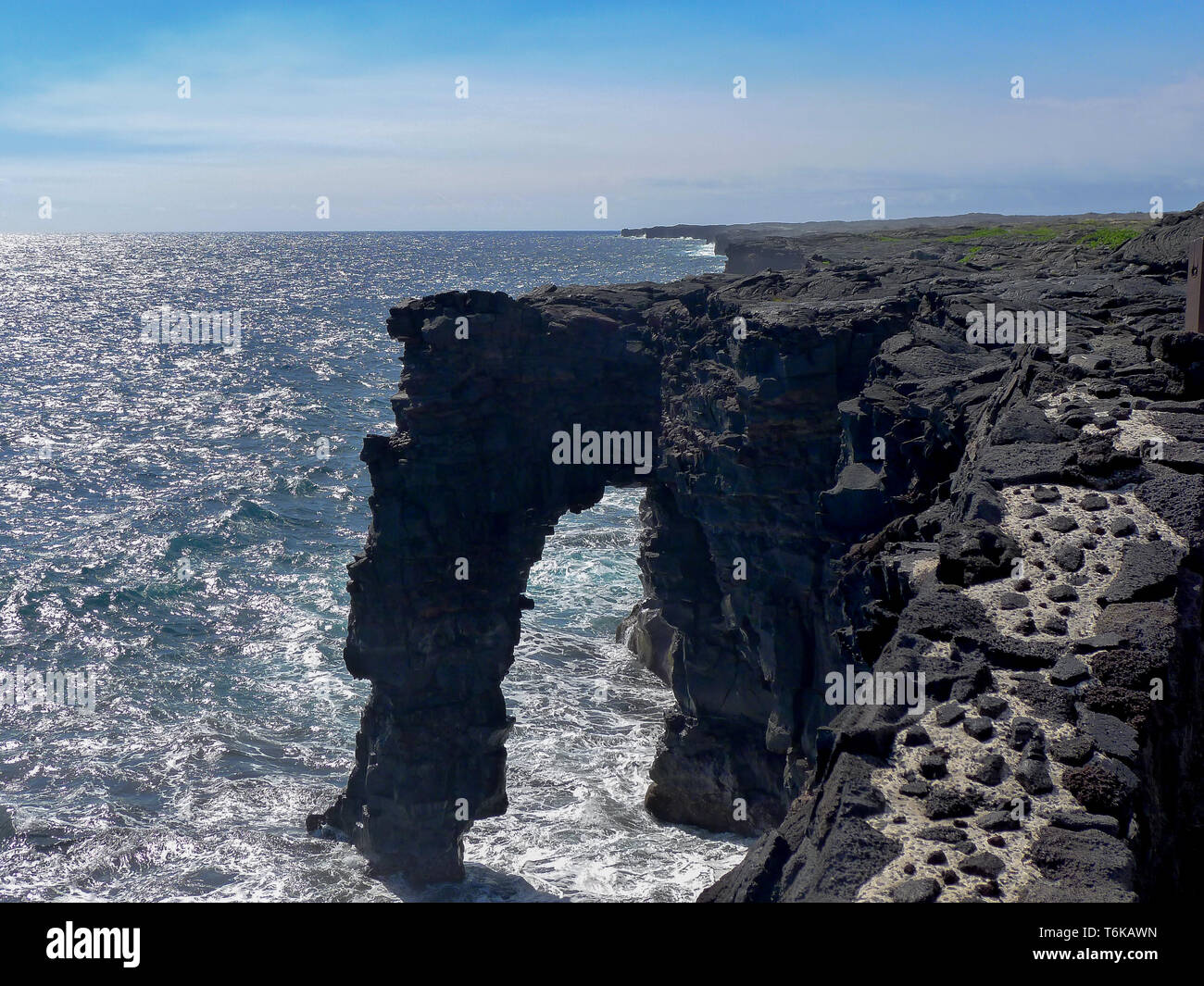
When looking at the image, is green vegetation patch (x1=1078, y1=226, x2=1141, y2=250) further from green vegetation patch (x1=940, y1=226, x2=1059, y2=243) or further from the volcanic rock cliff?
green vegetation patch (x1=940, y1=226, x2=1059, y2=243)

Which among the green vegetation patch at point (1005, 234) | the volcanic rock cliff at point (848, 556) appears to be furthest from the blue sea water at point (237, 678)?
the green vegetation patch at point (1005, 234)

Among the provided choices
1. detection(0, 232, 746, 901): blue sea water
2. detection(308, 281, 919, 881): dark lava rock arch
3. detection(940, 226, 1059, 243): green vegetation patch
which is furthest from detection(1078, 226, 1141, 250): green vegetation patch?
detection(0, 232, 746, 901): blue sea water

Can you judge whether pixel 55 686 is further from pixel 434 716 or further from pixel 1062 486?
pixel 1062 486

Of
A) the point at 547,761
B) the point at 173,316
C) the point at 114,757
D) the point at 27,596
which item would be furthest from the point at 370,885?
the point at 173,316

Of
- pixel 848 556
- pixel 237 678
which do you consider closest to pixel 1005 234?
pixel 848 556

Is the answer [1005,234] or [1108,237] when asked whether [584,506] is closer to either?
[1108,237]

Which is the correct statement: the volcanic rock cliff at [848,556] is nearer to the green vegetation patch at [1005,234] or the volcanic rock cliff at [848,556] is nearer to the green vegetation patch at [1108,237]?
the green vegetation patch at [1108,237]
